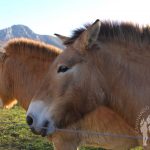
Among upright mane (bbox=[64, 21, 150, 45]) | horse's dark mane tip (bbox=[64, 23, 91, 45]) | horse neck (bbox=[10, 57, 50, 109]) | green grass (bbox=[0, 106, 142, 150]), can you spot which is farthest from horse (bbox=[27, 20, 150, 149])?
green grass (bbox=[0, 106, 142, 150])

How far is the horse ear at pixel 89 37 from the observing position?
4099 millimetres

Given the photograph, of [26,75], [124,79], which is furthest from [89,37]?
[26,75]

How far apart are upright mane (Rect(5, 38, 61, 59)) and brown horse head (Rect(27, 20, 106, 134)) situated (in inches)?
103

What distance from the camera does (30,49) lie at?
6.97 m

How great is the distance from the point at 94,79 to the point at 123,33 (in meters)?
0.74

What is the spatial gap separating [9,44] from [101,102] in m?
3.50

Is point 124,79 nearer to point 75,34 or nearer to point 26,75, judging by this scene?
point 75,34

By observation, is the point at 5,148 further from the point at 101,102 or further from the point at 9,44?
the point at 101,102

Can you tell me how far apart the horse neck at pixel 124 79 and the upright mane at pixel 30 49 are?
2.75 metres

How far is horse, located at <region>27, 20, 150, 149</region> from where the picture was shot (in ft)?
13.4

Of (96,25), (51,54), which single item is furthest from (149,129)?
(51,54)

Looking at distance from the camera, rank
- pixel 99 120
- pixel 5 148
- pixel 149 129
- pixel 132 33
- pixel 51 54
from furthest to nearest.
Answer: pixel 5 148, pixel 51 54, pixel 99 120, pixel 132 33, pixel 149 129

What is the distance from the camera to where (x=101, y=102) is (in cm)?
421

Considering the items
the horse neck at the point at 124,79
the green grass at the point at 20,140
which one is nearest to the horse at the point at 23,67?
the green grass at the point at 20,140
